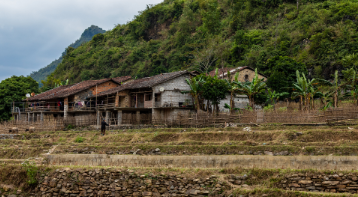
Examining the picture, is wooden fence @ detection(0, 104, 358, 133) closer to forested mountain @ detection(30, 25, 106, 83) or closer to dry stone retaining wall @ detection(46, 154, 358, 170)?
dry stone retaining wall @ detection(46, 154, 358, 170)

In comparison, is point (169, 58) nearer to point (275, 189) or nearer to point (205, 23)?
point (205, 23)

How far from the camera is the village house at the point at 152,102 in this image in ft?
107

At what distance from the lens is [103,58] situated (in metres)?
74.5

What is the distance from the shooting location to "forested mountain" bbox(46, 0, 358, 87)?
37606 mm

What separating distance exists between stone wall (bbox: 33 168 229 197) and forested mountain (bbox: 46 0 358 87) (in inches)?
947

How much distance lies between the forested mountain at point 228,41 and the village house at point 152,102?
9.45m

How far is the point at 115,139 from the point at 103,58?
169 ft

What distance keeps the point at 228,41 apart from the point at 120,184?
148 feet

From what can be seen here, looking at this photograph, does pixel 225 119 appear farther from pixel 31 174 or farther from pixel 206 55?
pixel 206 55

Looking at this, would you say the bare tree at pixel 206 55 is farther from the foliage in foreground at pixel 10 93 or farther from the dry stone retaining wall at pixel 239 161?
the dry stone retaining wall at pixel 239 161

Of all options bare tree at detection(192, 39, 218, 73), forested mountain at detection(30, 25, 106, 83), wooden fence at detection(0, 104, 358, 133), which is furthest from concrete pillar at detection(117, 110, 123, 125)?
forested mountain at detection(30, 25, 106, 83)

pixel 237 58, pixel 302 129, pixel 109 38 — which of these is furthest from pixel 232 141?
→ pixel 109 38

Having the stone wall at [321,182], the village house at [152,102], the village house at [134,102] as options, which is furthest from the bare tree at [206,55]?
the stone wall at [321,182]

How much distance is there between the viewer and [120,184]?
1325 cm
